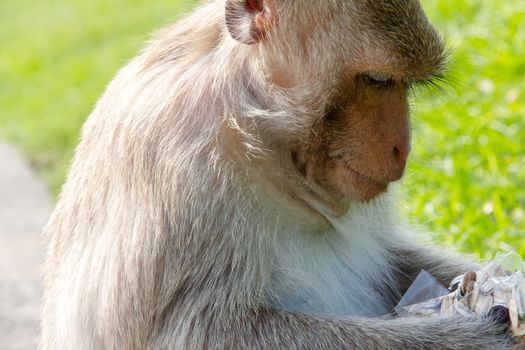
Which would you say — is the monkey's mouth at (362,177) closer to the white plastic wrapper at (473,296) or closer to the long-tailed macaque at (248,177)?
the long-tailed macaque at (248,177)

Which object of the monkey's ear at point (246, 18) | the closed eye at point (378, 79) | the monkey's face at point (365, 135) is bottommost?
the monkey's face at point (365, 135)

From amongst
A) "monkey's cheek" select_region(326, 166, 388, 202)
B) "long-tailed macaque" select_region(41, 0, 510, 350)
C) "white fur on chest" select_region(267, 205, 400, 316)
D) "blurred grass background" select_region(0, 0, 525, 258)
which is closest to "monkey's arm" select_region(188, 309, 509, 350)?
"long-tailed macaque" select_region(41, 0, 510, 350)

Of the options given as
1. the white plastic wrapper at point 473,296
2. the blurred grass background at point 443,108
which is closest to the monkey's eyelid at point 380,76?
the blurred grass background at point 443,108

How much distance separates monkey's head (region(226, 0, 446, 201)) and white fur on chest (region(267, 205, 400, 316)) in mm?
359

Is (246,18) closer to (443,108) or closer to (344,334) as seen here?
(344,334)

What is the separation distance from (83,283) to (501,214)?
2.76 metres

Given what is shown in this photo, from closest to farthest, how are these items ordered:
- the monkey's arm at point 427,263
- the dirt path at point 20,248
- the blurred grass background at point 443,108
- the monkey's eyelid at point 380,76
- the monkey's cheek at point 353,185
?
the monkey's eyelid at point 380,76 < the monkey's cheek at point 353,185 < the monkey's arm at point 427,263 < the blurred grass background at point 443,108 < the dirt path at point 20,248

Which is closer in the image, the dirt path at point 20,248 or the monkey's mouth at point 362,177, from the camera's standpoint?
the monkey's mouth at point 362,177

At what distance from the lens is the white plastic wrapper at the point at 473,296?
12.5ft

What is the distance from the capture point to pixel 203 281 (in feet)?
12.5

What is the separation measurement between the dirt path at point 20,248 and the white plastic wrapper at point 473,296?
2979mm

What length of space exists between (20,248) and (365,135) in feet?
16.7

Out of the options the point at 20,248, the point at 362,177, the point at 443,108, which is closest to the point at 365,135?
the point at 362,177

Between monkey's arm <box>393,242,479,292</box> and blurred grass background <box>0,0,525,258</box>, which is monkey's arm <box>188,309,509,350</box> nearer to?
monkey's arm <box>393,242,479,292</box>
